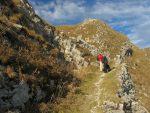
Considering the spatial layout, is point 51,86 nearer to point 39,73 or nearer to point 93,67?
point 39,73

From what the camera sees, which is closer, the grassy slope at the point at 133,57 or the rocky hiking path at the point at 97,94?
the rocky hiking path at the point at 97,94

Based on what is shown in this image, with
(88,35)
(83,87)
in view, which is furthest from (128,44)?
(83,87)

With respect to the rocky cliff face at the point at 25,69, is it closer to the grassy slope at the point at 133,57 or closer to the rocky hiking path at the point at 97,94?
the rocky hiking path at the point at 97,94

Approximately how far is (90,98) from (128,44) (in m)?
53.4

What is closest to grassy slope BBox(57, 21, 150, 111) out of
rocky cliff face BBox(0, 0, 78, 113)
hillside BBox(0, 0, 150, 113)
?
hillside BBox(0, 0, 150, 113)

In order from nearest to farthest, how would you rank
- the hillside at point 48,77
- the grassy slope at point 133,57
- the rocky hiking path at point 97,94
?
1. the hillside at point 48,77
2. the rocky hiking path at point 97,94
3. the grassy slope at point 133,57

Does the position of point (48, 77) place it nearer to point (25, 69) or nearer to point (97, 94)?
point (25, 69)

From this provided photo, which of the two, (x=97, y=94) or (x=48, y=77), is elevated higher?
(x=48, y=77)

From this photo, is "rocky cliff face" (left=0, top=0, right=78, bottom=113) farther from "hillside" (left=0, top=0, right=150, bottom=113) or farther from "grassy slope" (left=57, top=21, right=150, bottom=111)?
"grassy slope" (left=57, top=21, right=150, bottom=111)

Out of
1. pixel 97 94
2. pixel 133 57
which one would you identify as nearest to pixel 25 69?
pixel 97 94

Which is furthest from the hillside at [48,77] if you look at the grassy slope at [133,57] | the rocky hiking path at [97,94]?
the grassy slope at [133,57]

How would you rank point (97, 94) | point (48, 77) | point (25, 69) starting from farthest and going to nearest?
1. point (48, 77)
2. point (97, 94)
3. point (25, 69)

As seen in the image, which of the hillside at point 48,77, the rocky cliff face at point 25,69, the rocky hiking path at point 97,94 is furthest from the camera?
the rocky hiking path at point 97,94

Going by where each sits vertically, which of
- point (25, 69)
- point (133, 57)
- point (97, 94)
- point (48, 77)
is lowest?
point (97, 94)
